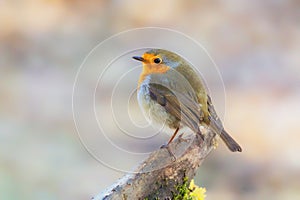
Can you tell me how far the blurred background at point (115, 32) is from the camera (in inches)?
120

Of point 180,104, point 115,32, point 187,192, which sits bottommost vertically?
point 187,192

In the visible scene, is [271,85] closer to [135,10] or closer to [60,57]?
[135,10]

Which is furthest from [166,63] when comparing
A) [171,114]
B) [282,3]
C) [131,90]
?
[282,3]

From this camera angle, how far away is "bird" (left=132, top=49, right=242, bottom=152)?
1431mm

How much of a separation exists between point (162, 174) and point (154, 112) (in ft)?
0.57

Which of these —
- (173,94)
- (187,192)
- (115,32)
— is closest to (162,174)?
(187,192)

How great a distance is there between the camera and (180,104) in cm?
145

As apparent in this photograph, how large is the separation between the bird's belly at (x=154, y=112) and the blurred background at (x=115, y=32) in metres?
1.36

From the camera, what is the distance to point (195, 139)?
1521mm

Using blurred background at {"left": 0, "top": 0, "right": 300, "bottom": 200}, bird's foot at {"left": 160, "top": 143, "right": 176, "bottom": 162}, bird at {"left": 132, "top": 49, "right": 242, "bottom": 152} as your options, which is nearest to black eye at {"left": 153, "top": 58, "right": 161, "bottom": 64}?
bird at {"left": 132, "top": 49, "right": 242, "bottom": 152}

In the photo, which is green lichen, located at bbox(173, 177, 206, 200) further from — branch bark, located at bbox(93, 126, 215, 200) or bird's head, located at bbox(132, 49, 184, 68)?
bird's head, located at bbox(132, 49, 184, 68)

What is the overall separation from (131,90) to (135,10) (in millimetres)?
1840

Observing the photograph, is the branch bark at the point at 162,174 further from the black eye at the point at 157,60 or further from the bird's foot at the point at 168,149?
the black eye at the point at 157,60

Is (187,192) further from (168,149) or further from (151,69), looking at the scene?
(151,69)
